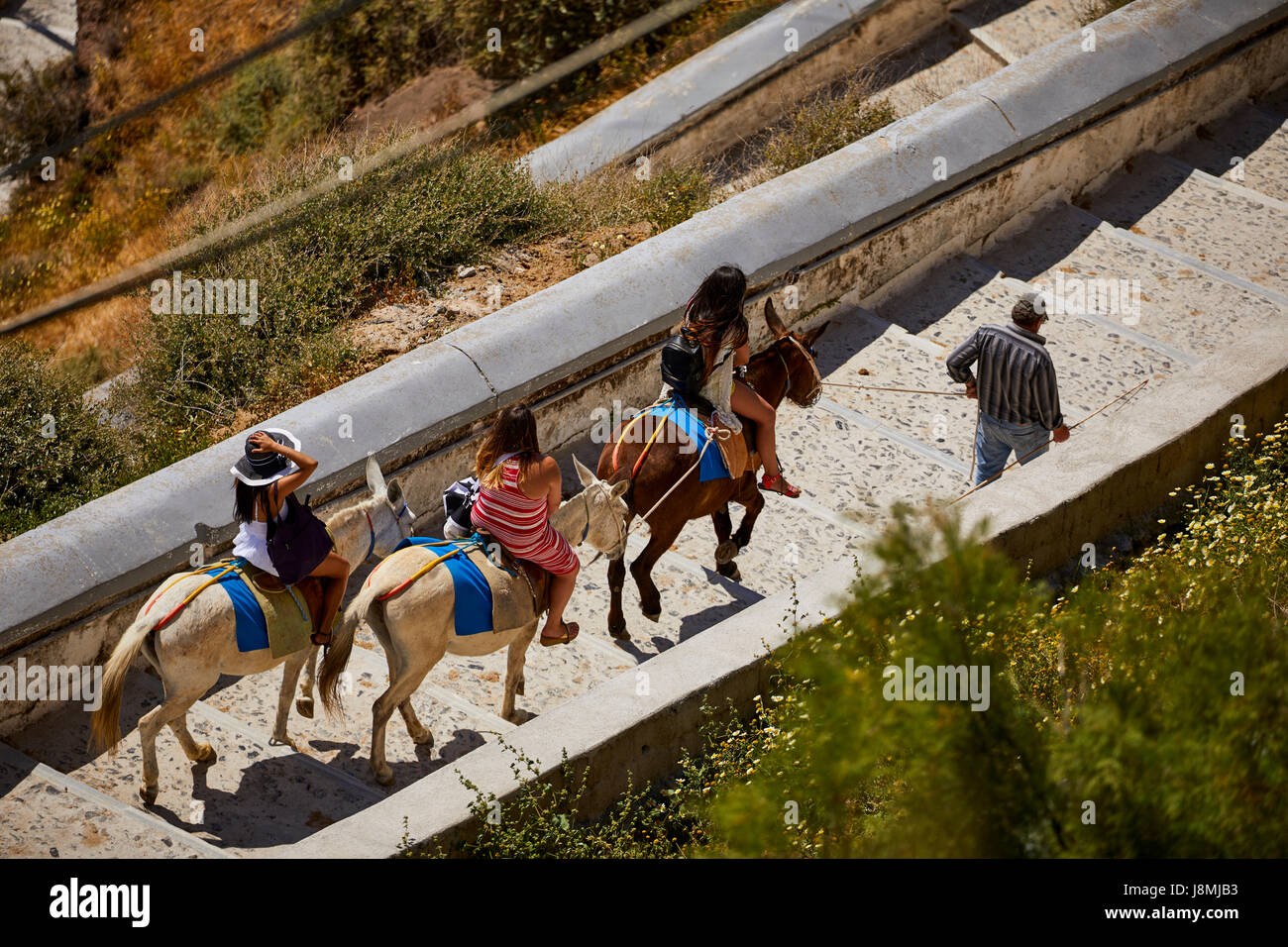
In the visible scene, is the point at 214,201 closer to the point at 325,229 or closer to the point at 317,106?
the point at 325,229

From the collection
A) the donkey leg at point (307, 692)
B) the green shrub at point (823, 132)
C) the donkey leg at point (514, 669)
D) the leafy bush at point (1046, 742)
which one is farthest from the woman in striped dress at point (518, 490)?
the green shrub at point (823, 132)

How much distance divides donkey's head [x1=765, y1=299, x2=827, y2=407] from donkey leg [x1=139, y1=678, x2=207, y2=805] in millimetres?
4090

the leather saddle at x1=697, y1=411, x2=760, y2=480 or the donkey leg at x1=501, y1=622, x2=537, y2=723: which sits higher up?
the leather saddle at x1=697, y1=411, x2=760, y2=480

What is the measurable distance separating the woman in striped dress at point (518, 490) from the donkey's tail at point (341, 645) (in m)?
0.76

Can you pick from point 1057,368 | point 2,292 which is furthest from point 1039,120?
point 2,292

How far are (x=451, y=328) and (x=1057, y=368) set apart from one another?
15.2ft

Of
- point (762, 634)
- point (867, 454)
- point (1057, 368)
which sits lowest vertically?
point (762, 634)

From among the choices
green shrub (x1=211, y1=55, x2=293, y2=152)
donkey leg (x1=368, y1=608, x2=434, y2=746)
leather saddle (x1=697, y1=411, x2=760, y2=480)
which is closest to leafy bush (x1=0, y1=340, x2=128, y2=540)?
donkey leg (x1=368, y1=608, x2=434, y2=746)

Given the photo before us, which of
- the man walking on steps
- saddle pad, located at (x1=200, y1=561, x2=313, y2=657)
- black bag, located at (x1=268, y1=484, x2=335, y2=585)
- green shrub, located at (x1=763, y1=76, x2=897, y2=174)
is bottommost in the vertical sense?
saddle pad, located at (x1=200, y1=561, x2=313, y2=657)

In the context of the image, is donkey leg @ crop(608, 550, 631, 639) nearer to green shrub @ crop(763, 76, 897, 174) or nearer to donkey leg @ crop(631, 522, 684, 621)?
donkey leg @ crop(631, 522, 684, 621)

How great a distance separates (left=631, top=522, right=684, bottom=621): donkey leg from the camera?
28.9 feet

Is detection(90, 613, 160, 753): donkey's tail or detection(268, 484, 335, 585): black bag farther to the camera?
detection(268, 484, 335, 585): black bag

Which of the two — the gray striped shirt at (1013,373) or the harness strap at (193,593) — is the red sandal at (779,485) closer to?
the gray striped shirt at (1013,373)
